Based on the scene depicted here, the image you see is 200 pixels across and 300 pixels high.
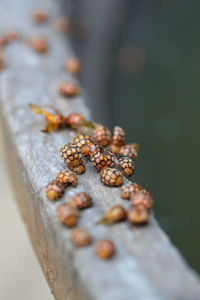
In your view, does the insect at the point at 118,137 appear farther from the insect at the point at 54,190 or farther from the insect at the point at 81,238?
the insect at the point at 81,238

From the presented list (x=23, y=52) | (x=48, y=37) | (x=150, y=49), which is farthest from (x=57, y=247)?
Answer: (x=150, y=49)

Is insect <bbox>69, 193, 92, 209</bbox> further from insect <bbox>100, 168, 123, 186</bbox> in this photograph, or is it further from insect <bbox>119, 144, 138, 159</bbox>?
insect <bbox>119, 144, 138, 159</bbox>

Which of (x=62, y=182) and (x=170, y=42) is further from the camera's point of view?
(x=170, y=42)

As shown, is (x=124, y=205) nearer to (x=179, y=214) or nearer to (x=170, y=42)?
(x=179, y=214)

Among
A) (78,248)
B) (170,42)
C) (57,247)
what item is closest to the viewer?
(78,248)

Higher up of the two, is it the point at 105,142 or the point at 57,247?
the point at 105,142

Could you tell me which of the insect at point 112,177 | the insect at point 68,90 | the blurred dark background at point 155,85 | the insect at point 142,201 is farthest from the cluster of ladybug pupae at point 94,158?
the blurred dark background at point 155,85

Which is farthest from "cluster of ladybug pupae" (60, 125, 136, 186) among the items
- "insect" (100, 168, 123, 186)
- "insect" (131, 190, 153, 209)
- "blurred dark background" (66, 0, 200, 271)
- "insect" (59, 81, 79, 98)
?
"blurred dark background" (66, 0, 200, 271)
